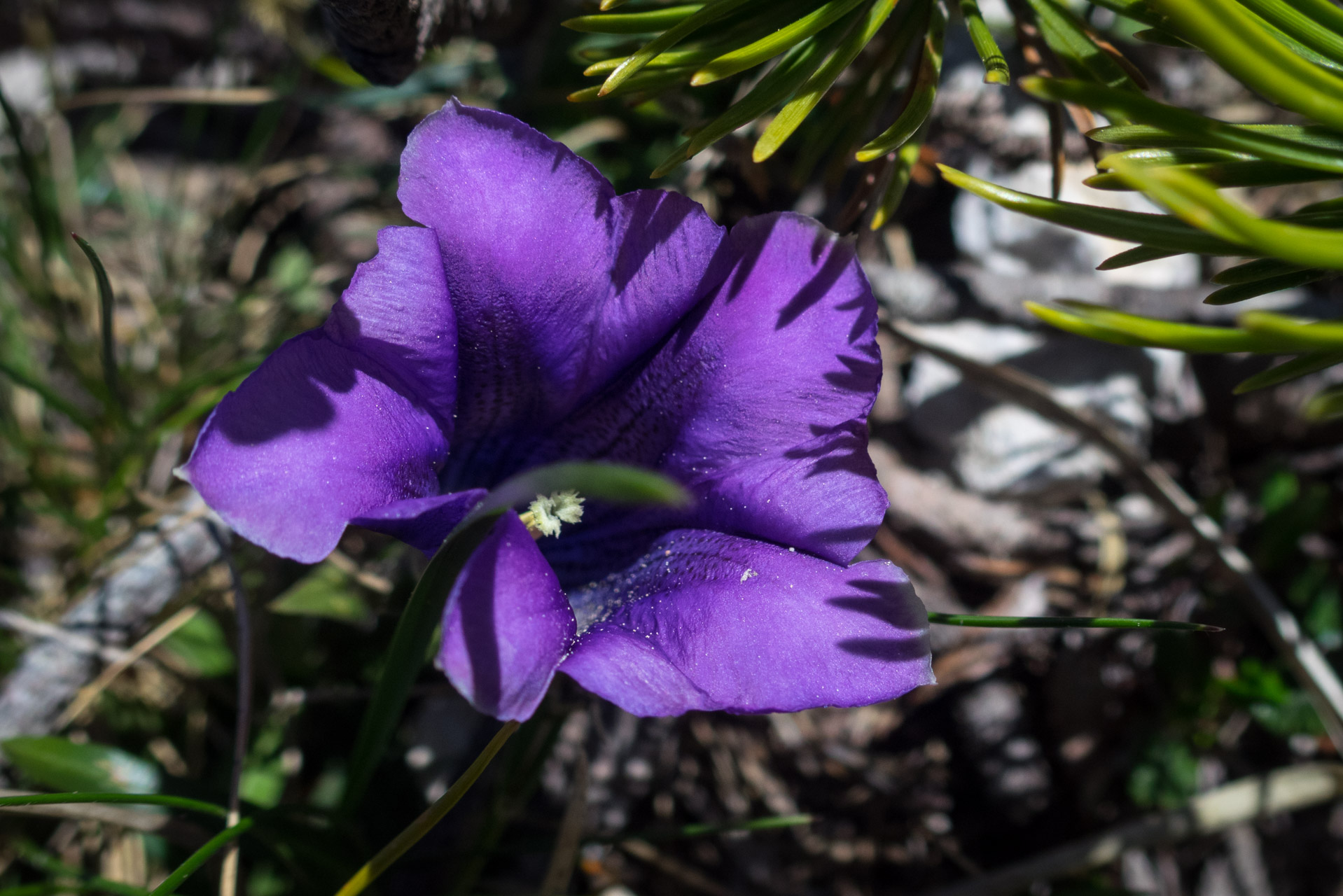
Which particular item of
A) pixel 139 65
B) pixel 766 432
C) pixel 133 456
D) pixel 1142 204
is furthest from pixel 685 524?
pixel 139 65

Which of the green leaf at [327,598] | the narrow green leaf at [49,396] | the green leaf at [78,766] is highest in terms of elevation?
the narrow green leaf at [49,396]

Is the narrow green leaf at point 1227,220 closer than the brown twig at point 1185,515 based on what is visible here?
Yes

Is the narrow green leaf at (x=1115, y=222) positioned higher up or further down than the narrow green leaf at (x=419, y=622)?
higher up

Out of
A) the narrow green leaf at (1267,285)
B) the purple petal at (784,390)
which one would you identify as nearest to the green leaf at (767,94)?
the purple petal at (784,390)

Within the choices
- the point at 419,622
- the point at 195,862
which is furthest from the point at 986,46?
the point at 195,862

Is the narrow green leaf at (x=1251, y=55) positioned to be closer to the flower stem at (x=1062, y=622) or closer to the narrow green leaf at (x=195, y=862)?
the flower stem at (x=1062, y=622)

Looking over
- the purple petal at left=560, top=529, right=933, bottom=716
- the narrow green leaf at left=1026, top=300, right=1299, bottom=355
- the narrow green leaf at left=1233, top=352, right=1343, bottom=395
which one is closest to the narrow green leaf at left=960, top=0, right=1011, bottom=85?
the narrow green leaf at left=1026, top=300, right=1299, bottom=355
